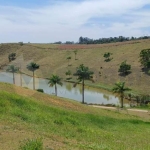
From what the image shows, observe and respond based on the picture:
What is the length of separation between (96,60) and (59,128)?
92105 mm

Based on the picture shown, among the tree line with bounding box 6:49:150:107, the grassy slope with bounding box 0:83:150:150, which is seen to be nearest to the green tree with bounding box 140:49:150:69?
the tree line with bounding box 6:49:150:107

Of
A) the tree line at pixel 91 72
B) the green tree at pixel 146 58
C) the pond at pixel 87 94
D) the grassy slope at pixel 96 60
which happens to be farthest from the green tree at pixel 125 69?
the pond at pixel 87 94

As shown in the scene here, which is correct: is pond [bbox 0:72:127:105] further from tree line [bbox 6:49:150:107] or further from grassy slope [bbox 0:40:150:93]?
grassy slope [bbox 0:40:150:93]

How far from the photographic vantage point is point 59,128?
73.1 ft

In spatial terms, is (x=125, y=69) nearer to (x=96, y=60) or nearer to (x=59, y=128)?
(x=96, y=60)

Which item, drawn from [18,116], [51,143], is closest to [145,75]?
[18,116]

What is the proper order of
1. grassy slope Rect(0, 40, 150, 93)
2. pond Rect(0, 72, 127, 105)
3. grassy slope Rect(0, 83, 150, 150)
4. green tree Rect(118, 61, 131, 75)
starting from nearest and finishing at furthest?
grassy slope Rect(0, 83, 150, 150), pond Rect(0, 72, 127, 105), grassy slope Rect(0, 40, 150, 93), green tree Rect(118, 61, 131, 75)

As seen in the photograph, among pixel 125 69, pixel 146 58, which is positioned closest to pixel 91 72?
pixel 125 69

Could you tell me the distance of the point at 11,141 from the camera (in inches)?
563

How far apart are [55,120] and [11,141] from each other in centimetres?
1035

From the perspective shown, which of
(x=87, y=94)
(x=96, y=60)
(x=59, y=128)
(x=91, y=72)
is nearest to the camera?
(x=59, y=128)

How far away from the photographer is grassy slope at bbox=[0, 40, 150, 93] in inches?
3425

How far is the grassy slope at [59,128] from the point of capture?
16078 millimetres

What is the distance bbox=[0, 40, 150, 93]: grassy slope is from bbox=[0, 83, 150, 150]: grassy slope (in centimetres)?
4693
